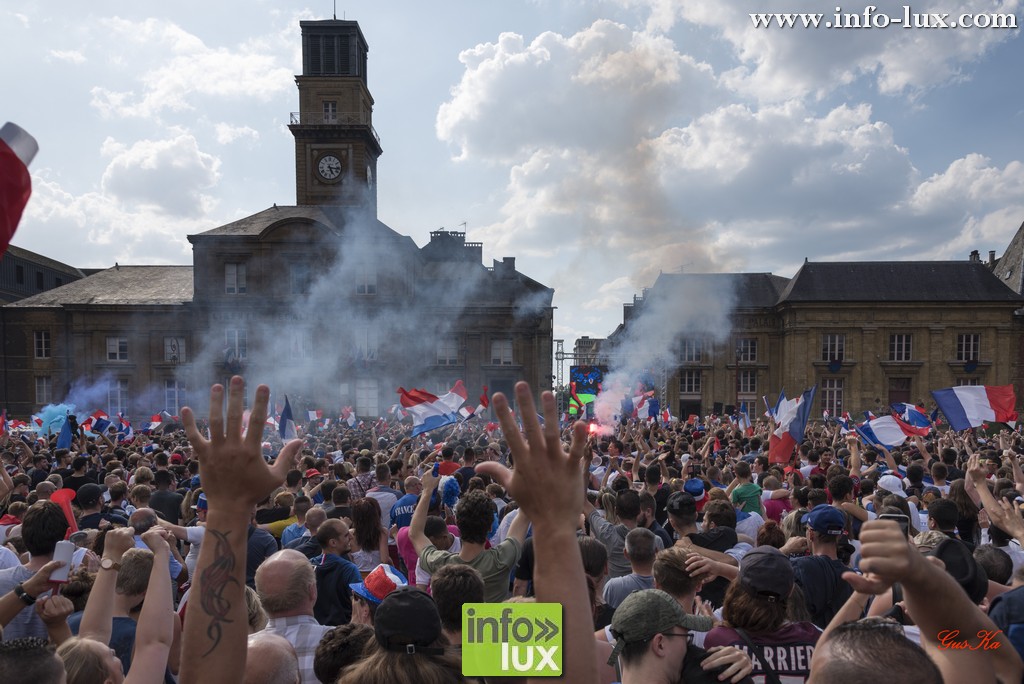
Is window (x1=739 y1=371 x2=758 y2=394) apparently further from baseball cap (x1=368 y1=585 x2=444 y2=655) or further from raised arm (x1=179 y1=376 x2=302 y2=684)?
raised arm (x1=179 y1=376 x2=302 y2=684)

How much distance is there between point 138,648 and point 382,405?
131 feet

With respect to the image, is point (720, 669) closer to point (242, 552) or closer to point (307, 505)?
point (242, 552)

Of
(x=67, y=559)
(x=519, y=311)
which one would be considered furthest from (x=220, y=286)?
(x=67, y=559)

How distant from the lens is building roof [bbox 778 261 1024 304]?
51719 mm

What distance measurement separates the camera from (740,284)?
5628cm

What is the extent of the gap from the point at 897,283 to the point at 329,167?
139ft

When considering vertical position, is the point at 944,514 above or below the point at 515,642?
below

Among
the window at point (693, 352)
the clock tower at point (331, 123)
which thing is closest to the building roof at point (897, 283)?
the window at point (693, 352)

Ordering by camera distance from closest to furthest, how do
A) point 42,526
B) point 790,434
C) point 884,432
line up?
point 42,526 → point 790,434 → point 884,432

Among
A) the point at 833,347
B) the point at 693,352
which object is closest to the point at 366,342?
the point at 693,352

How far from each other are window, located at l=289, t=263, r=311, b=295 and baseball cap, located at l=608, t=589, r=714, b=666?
42748mm

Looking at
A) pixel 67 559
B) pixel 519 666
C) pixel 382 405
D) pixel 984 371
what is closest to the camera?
pixel 519 666

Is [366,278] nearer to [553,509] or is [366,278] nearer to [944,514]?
[944,514]

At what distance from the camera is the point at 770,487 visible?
27.6 feet
